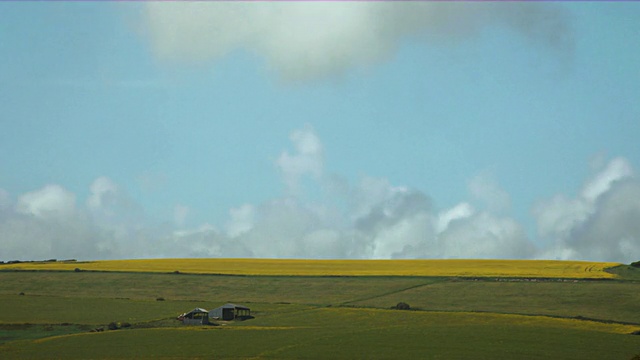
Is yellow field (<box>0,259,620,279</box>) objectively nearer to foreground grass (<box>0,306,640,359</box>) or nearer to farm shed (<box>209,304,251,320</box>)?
farm shed (<box>209,304,251,320</box>)

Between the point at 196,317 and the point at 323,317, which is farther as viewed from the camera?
the point at 196,317

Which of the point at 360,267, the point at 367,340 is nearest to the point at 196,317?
the point at 367,340

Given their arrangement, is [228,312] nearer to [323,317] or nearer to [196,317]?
[196,317]

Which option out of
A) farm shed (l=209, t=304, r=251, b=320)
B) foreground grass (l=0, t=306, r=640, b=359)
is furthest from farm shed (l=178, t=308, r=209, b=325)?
foreground grass (l=0, t=306, r=640, b=359)

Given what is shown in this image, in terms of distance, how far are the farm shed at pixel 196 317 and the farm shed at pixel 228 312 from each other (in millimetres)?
1993

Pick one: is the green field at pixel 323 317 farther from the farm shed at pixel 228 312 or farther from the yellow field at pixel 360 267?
the yellow field at pixel 360 267

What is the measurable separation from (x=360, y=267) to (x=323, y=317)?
5547cm

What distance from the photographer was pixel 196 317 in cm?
10306

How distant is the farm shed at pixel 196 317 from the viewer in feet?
334

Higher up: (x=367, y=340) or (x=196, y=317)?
(x=196, y=317)

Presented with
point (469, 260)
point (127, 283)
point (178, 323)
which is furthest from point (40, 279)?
point (469, 260)

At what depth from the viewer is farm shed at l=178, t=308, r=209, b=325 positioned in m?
102

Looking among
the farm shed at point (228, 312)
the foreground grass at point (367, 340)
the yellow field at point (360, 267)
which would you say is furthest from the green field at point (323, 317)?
the yellow field at point (360, 267)

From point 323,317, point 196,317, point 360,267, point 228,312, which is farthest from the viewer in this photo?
point 360,267
